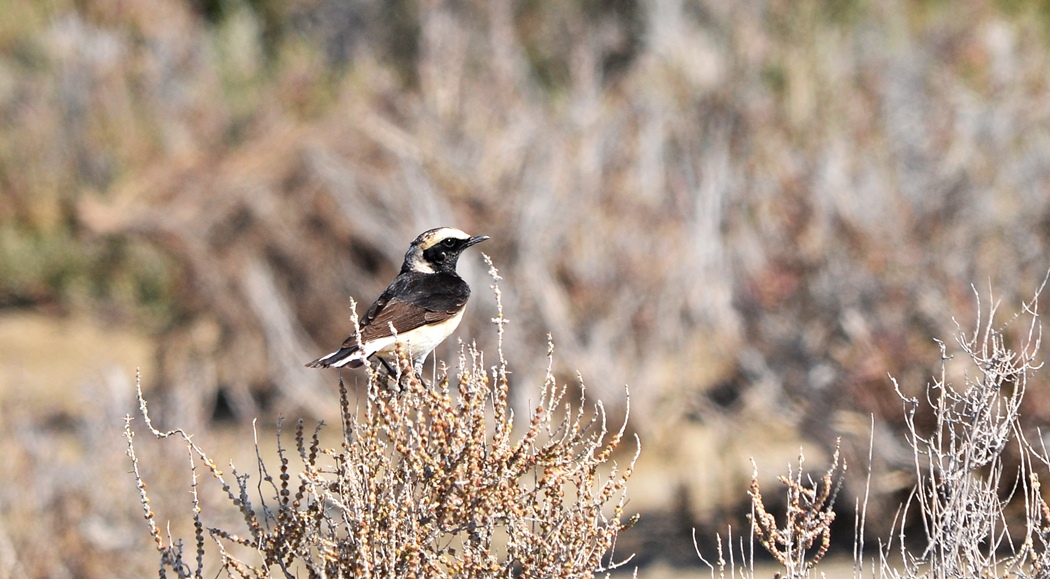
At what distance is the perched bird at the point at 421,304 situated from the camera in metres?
4.96

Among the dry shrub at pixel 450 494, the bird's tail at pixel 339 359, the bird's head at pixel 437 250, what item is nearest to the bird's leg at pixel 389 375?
the bird's tail at pixel 339 359

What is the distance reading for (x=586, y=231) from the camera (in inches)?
459

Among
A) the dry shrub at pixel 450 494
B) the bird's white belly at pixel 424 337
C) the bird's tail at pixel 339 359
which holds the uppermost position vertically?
the bird's white belly at pixel 424 337

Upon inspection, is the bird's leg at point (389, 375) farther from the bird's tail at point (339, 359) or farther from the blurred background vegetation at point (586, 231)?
the blurred background vegetation at point (586, 231)

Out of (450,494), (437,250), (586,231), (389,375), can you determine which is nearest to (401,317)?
(389,375)

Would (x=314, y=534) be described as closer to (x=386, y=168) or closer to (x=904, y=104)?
(x=386, y=168)

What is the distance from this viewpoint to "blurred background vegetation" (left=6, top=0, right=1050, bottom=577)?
31.8 feet

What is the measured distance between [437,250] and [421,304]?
35cm

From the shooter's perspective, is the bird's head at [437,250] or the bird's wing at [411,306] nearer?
the bird's wing at [411,306]

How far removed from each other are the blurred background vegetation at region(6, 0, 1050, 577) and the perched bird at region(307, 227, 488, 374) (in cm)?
374

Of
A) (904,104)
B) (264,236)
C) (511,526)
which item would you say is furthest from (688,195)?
(511,526)

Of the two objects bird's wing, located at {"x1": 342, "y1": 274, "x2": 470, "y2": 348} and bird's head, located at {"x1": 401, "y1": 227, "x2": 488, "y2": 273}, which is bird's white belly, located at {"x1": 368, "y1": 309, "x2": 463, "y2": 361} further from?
bird's head, located at {"x1": 401, "y1": 227, "x2": 488, "y2": 273}

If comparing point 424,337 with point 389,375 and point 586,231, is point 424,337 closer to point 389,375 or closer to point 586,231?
point 389,375

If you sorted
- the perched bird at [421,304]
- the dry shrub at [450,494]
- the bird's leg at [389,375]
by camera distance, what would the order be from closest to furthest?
the dry shrub at [450,494] < the bird's leg at [389,375] < the perched bird at [421,304]
